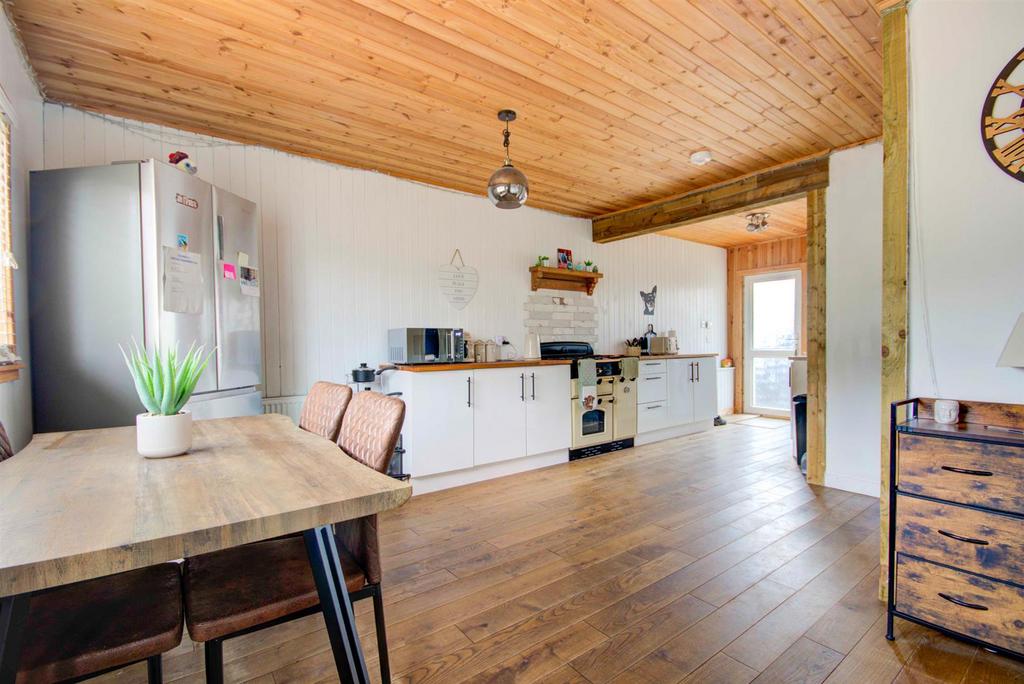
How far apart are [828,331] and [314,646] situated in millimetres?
3867

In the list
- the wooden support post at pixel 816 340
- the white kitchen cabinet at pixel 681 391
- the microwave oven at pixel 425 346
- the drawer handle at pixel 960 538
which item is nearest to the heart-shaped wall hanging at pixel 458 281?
the microwave oven at pixel 425 346

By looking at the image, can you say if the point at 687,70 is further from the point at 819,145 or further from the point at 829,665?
the point at 829,665

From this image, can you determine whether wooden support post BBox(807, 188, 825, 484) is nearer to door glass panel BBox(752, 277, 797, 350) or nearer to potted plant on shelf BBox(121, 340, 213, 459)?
door glass panel BBox(752, 277, 797, 350)

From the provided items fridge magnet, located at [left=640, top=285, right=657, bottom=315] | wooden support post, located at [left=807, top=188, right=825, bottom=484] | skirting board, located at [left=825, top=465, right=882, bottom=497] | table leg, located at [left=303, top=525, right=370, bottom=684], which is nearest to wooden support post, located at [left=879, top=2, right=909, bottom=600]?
skirting board, located at [left=825, top=465, right=882, bottom=497]

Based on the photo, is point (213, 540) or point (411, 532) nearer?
point (213, 540)

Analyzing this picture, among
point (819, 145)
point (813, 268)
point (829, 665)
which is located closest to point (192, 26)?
point (829, 665)

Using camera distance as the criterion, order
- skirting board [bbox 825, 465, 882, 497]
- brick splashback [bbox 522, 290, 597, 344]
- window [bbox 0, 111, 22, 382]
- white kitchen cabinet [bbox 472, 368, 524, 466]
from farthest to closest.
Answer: brick splashback [bbox 522, 290, 597, 344]
white kitchen cabinet [bbox 472, 368, 524, 466]
skirting board [bbox 825, 465, 882, 497]
window [bbox 0, 111, 22, 382]

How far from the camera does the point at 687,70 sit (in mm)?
2463

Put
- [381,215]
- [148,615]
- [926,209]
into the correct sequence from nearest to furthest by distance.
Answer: [148,615] → [926,209] → [381,215]

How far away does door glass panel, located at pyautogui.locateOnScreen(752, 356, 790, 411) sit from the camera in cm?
663

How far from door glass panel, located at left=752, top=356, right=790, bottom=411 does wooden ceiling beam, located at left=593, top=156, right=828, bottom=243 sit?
10.8ft

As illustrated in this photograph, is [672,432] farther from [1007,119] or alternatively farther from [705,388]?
[1007,119]

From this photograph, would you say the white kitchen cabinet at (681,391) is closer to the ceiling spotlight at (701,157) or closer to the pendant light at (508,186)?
the ceiling spotlight at (701,157)

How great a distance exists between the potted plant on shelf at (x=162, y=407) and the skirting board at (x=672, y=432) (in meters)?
4.42
